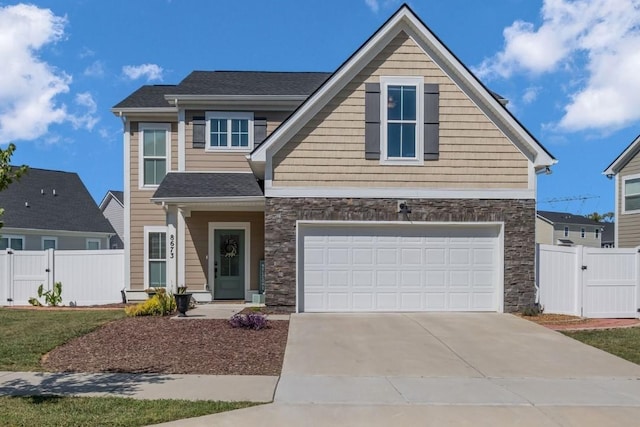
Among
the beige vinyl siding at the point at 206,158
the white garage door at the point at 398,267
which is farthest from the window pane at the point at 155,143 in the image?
the white garage door at the point at 398,267

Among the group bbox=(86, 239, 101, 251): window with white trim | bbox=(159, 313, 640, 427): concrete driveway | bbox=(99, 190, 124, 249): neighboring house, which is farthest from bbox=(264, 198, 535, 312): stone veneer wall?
bbox=(99, 190, 124, 249): neighboring house

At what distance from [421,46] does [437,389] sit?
917 centimetres

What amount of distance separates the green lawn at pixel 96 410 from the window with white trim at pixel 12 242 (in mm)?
20049

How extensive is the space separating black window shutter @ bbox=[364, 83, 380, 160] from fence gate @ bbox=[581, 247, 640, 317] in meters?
6.13

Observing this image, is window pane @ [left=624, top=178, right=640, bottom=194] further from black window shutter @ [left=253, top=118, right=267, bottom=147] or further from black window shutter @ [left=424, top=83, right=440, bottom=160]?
black window shutter @ [left=253, top=118, right=267, bottom=147]

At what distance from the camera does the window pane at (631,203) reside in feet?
67.5

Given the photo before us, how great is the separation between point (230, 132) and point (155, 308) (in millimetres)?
6047

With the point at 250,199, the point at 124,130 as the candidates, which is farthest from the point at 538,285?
the point at 124,130

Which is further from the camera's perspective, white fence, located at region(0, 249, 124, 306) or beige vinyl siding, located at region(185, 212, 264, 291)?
white fence, located at region(0, 249, 124, 306)

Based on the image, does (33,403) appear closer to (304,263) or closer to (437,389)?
(437,389)

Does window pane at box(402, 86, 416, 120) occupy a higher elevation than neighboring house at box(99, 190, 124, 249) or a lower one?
higher

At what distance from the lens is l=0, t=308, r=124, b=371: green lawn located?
7.93m

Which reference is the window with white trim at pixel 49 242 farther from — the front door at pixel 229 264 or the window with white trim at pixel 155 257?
the front door at pixel 229 264

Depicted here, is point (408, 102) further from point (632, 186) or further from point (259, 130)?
point (632, 186)
